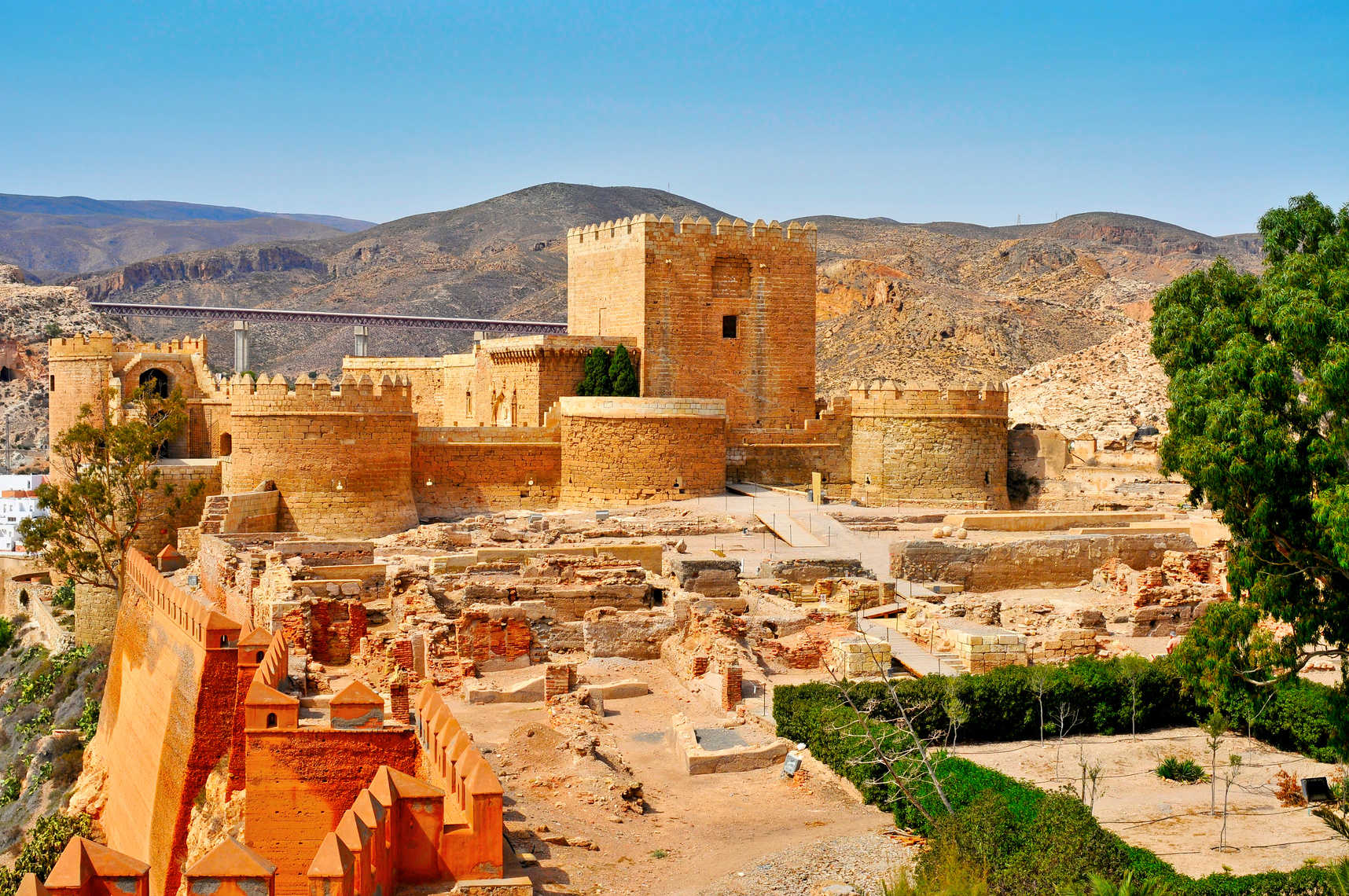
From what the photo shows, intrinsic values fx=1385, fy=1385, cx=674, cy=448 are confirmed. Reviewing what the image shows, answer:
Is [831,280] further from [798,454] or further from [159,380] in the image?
[159,380]

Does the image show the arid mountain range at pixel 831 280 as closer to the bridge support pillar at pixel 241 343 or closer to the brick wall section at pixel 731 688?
the bridge support pillar at pixel 241 343

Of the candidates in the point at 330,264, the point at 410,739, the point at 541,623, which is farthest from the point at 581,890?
the point at 330,264

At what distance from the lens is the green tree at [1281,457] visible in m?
12.8

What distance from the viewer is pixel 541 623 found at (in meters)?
19.1

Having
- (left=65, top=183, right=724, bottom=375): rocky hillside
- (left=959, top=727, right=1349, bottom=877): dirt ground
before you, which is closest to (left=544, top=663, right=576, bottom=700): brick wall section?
(left=959, top=727, right=1349, bottom=877): dirt ground

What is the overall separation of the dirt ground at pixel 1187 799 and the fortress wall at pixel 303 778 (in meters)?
6.03

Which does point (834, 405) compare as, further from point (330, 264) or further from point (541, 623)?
point (330, 264)

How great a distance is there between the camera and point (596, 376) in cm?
3425

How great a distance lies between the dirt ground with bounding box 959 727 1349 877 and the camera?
1159cm

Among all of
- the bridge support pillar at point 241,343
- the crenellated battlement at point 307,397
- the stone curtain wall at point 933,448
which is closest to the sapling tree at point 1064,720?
the stone curtain wall at point 933,448

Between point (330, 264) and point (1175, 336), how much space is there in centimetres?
14460

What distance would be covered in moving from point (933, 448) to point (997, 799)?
22.2 metres

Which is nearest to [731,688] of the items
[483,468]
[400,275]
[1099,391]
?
[483,468]

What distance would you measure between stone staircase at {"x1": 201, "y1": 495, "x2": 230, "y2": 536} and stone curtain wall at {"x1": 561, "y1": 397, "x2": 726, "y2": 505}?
24.9 ft
